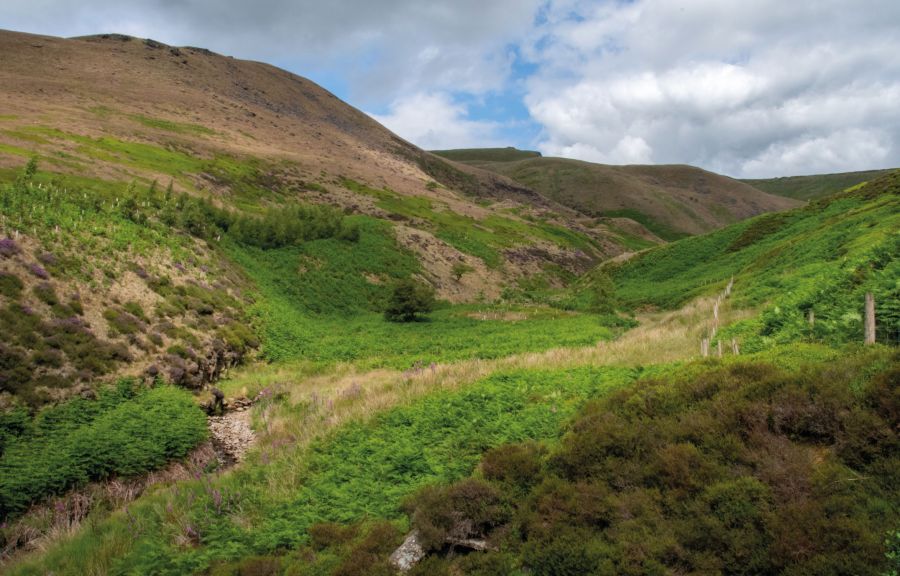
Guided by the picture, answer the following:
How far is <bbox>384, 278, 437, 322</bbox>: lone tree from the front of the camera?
3167cm

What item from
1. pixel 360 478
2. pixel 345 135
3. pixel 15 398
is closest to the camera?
pixel 360 478

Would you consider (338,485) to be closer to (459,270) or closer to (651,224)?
(459,270)

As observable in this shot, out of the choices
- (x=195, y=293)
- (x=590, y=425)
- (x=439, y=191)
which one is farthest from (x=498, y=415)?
(x=439, y=191)

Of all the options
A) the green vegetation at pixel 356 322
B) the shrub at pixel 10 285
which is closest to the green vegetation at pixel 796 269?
the green vegetation at pixel 356 322

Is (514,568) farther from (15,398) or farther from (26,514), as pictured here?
(15,398)

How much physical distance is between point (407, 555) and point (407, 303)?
26103 millimetres

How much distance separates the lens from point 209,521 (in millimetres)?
7387

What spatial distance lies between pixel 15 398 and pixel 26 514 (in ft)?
12.8

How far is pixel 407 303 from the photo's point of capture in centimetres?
3155

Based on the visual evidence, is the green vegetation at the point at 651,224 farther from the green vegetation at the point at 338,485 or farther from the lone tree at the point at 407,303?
the green vegetation at the point at 338,485

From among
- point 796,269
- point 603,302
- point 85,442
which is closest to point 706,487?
point 85,442

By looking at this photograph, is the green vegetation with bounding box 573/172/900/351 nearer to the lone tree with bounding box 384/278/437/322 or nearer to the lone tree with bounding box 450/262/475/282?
the lone tree with bounding box 450/262/475/282

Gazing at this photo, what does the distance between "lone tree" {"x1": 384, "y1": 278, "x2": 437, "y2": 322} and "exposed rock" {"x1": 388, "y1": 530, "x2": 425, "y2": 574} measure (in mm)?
25868

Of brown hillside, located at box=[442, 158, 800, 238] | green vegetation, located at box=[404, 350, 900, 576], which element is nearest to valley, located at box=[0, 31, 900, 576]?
green vegetation, located at box=[404, 350, 900, 576]
